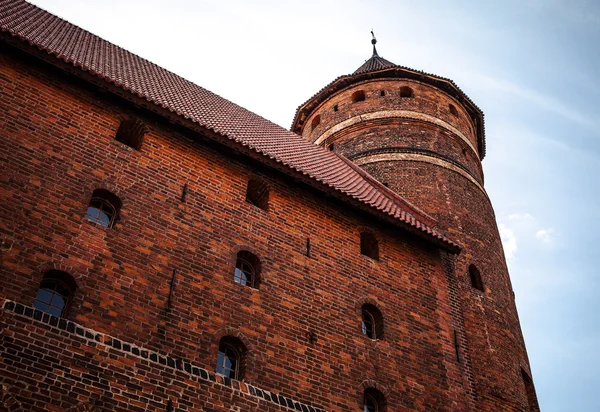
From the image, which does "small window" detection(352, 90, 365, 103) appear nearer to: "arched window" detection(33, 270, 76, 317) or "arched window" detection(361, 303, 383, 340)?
"arched window" detection(361, 303, 383, 340)

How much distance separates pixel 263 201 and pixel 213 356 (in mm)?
3399

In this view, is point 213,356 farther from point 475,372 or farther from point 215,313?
point 475,372

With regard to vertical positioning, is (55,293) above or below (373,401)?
above

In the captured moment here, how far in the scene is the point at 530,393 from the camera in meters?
12.9

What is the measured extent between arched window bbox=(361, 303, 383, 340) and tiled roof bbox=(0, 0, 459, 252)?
2.01 m

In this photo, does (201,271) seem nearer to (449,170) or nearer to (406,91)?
(449,170)

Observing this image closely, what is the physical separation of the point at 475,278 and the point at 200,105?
6.97 metres

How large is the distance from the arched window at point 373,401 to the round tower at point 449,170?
2115 mm

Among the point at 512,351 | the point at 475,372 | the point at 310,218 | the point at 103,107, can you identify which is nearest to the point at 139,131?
the point at 103,107

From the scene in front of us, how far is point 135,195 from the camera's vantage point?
9.27m

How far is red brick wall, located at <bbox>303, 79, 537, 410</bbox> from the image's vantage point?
40.1 feet

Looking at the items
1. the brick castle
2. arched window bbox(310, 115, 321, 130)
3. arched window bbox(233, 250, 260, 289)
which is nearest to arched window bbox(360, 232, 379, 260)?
the brick castle

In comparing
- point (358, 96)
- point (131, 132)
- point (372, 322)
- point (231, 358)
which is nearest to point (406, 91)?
point (358, 96)

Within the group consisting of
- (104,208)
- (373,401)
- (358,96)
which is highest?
(358,96)
